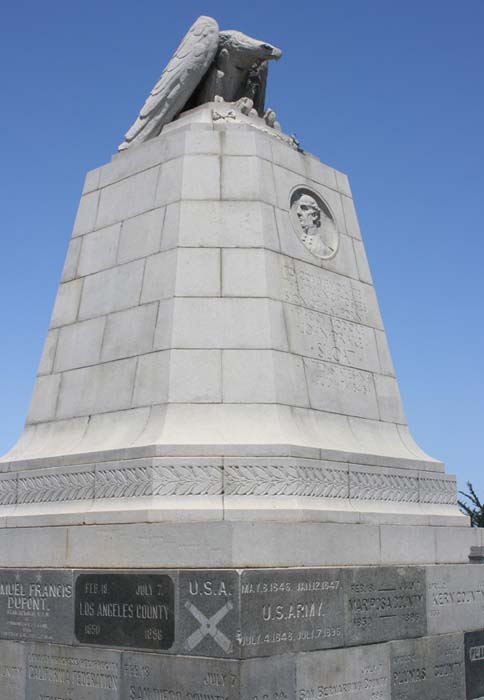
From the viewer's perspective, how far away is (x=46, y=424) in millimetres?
10844

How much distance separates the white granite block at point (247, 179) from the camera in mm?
10320

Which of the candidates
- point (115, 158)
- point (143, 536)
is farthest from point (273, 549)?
point (115, 158)

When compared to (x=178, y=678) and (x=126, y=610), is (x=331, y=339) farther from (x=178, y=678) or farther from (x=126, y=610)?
(x=178, y=678)

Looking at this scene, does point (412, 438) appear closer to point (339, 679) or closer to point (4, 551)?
point (339, 679)

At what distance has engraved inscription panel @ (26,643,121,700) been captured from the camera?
850 cm

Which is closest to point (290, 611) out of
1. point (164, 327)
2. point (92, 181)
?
point (164, 327)

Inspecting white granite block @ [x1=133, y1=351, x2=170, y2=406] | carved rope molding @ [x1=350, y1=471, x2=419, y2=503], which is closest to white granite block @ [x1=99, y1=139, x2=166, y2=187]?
white granite block @ [x1=133, y1=351, x2=170, y2=406]

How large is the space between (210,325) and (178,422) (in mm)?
1113

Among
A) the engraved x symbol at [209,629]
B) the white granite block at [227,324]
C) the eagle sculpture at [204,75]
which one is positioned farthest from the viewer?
the eagle sculpture at [204,75]

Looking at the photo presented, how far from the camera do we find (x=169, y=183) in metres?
10.5

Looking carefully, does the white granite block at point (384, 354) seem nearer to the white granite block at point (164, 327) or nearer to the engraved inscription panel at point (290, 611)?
the white granite block at point (164, 327)

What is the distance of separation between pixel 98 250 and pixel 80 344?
46.2 inches

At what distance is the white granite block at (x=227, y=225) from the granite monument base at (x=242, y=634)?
355 centimetres

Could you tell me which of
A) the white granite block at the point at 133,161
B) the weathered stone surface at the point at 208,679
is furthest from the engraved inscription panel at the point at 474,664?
the white granite block at the point at 133,161
